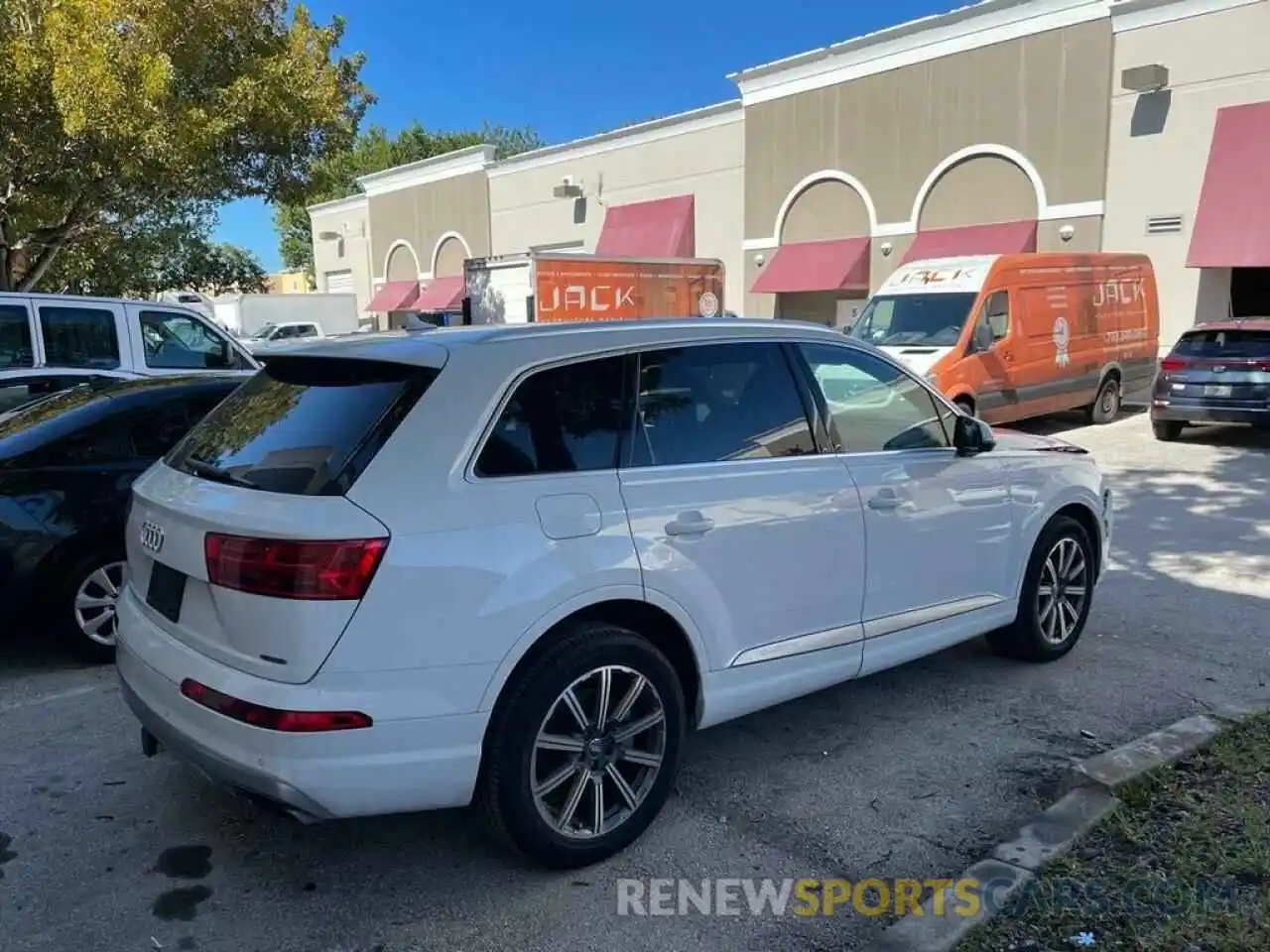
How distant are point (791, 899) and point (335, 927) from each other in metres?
1.38

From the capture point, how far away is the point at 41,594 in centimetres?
489

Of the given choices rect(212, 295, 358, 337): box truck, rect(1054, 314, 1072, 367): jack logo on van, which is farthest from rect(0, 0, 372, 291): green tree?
rect(212, 295, 358, 337): box truck

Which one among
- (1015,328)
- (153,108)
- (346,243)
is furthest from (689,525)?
(346,243)

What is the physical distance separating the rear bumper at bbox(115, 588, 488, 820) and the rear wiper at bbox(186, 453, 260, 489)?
0.52 m

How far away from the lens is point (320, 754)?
276cm

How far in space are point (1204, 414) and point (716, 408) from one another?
11312mm

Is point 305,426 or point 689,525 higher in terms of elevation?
point 305,426

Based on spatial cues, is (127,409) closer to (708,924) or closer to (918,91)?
(708,924)

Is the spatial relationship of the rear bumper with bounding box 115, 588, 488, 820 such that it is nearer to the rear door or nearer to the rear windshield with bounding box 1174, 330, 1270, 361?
the rear door

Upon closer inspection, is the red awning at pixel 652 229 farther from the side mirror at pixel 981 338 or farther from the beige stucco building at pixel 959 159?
the side mirror at pixel 981 338

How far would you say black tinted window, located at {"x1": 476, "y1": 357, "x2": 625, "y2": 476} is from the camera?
3.10 meters

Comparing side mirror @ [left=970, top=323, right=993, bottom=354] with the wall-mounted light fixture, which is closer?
side mirror @ [left=970, top=323, right=993, bottom=354]

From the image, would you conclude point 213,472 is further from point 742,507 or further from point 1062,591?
point 1062,591

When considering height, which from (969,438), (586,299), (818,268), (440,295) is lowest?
(969,438)
